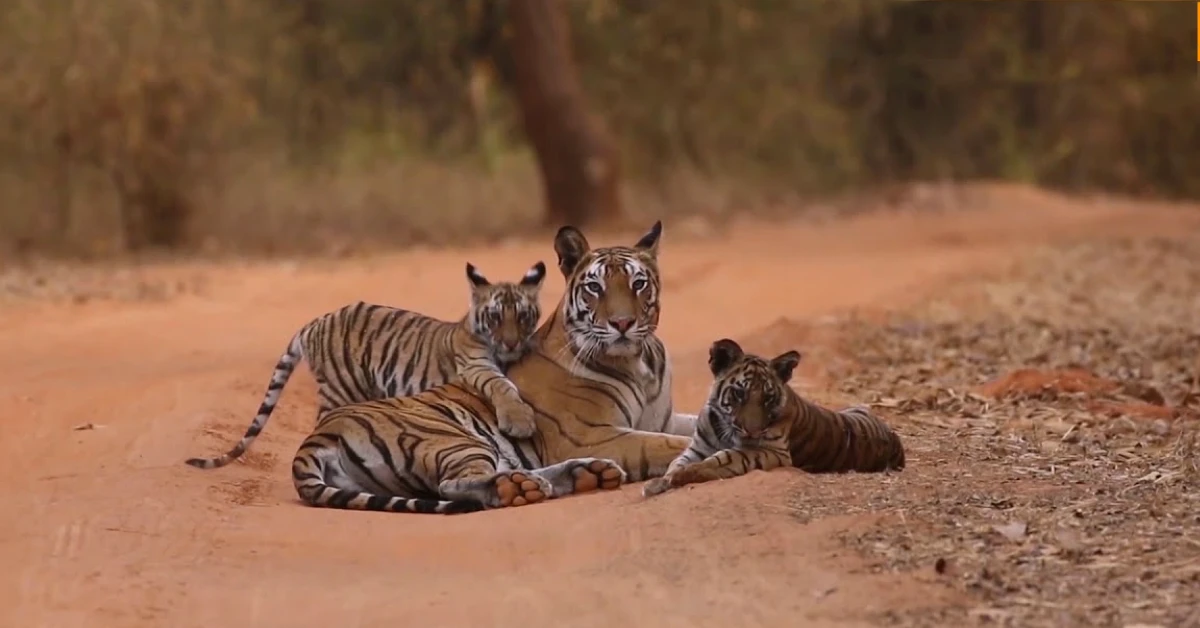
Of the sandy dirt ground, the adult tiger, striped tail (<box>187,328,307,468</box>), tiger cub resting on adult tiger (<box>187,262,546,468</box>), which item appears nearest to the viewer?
the sandy dirt ground

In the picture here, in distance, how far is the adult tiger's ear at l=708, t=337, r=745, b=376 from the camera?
6.21 meters

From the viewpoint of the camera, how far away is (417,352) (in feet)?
23.7

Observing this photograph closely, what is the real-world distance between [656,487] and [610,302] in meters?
0.94

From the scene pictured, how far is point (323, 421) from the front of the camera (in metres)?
6.45

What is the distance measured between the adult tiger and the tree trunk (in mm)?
10414

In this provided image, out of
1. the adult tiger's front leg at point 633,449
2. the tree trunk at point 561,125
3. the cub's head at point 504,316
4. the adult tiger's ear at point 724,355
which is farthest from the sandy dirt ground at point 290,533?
the tree trunk at point 561,125

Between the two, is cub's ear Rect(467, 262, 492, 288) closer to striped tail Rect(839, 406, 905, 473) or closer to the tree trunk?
striped tail Rect(839, 406, 905, 473)

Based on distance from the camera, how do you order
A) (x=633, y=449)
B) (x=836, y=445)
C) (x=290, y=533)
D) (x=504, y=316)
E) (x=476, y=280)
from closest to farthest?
1. (x=290, y=533)
2. (x=836, y=445)
3. (x=633, y=449)
4. (x=504, y=316)
5. (x=476, y=280)

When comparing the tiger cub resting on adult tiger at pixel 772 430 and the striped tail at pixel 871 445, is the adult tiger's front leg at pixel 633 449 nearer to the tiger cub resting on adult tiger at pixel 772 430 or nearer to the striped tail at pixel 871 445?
the tiger cub resting on adult tiger at pixel 772 430

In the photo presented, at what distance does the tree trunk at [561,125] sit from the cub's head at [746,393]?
11017mm

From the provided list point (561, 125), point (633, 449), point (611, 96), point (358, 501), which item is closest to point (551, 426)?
point (633, 449)

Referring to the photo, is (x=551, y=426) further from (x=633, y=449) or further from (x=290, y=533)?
(x=290, y=533)

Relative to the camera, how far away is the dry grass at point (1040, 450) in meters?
4.59

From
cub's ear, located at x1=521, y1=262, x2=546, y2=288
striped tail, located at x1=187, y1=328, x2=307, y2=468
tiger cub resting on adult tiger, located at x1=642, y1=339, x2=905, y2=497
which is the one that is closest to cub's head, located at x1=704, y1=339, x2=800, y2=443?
tiger cub resting on adult tiger, located at x1=642, y1=339, x2=905, y2=497
